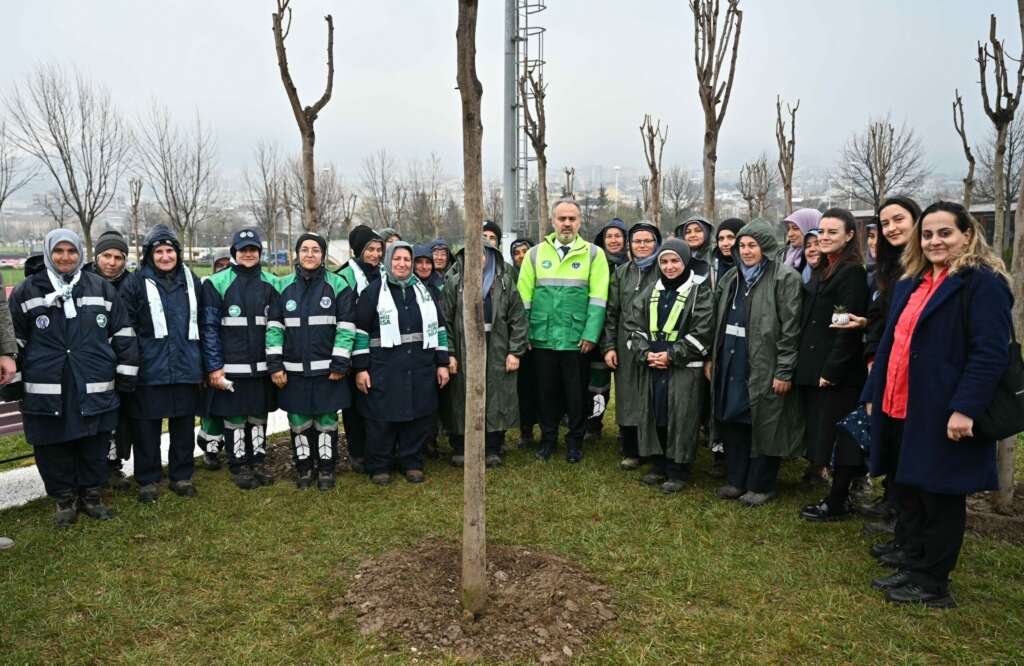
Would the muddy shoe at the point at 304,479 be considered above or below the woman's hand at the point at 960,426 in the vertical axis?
below

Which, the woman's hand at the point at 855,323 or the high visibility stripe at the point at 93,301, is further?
the high visibility stripe at the point at 93,301

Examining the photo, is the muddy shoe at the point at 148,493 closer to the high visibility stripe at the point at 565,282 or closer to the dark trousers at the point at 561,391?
the dark trousers at the point at 561,391

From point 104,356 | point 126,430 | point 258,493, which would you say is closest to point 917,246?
point 258,493

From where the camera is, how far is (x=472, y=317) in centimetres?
340

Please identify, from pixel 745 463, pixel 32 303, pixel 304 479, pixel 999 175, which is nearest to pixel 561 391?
pixel 745 463

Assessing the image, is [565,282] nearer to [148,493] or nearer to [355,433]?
[355,433]

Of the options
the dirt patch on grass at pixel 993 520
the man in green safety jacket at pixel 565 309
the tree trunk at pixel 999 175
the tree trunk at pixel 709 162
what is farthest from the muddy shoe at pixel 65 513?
the tree trunk at pixel 999 175

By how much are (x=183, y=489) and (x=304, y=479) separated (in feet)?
3.12

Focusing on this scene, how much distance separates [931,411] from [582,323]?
10.3ft

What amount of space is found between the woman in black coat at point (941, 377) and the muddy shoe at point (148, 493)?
5.21 m

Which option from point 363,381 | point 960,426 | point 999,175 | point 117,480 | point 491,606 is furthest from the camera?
point 999,175

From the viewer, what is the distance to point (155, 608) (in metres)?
3.66

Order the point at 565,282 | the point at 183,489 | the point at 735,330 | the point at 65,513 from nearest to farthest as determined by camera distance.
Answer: the point at 65,513 → the point at 735,330 → the point at 183,489 → the point at 565,282

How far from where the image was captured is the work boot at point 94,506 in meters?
4.99
